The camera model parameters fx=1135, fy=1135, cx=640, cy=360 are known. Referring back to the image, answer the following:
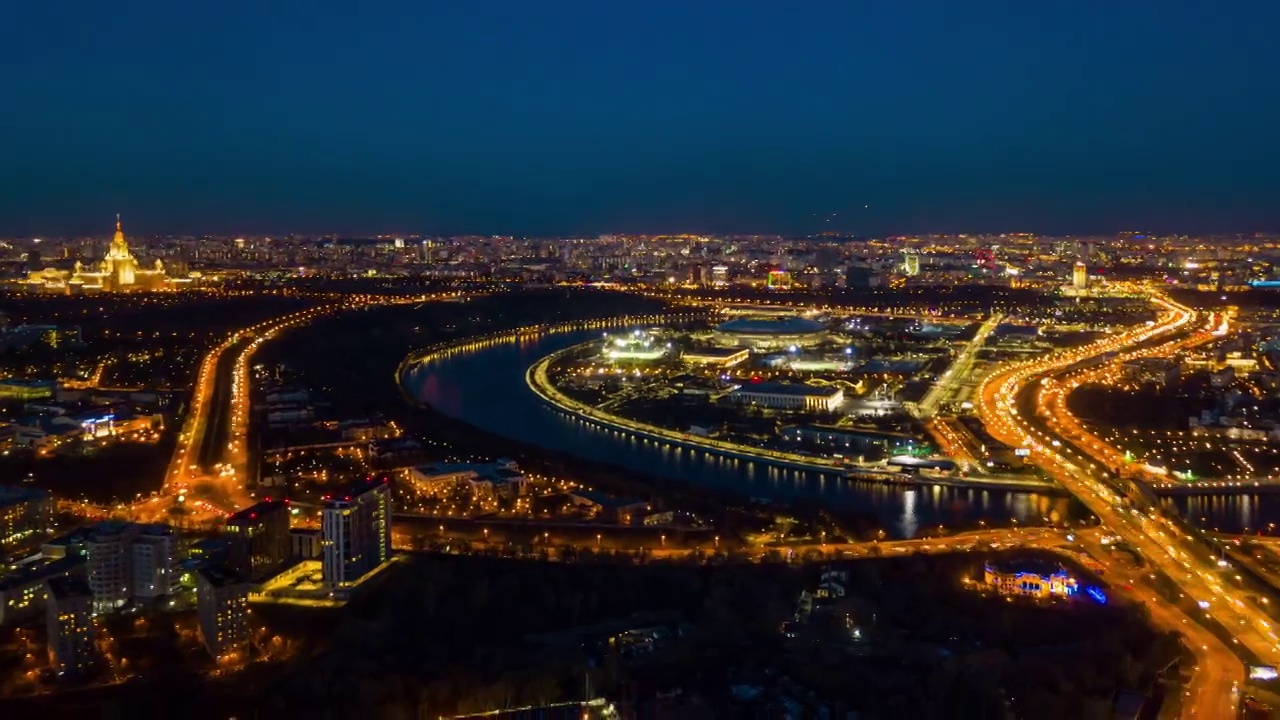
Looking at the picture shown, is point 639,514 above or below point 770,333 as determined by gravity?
below

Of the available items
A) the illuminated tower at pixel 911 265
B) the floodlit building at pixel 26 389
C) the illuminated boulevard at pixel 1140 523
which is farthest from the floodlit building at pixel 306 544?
the illuminated tower at pixel 911 265

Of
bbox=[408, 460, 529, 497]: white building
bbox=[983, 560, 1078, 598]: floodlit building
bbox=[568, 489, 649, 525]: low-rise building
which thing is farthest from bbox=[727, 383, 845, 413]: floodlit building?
bbox=[983, 560, 1078, 598]: floodlit building

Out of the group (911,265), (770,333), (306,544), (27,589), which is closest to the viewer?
(27,589)

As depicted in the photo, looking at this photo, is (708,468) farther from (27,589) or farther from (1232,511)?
(27,589)

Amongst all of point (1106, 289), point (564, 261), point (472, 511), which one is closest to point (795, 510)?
point (472, 511)

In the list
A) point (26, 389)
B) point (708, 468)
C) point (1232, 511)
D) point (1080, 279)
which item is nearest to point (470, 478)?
point (708, 468)

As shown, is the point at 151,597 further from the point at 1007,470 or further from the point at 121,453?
the point at 1007,470

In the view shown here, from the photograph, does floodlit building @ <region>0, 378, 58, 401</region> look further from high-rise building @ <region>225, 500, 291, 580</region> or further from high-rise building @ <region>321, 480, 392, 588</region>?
high-rise building @ <region>321, 480, 392, 588</region>
